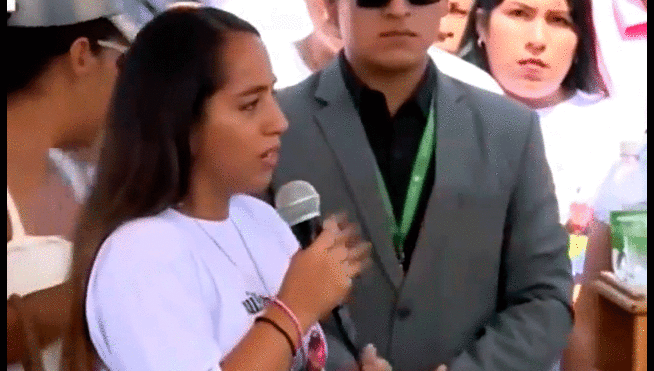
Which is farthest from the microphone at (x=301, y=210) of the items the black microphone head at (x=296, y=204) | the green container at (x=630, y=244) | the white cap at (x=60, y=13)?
the green container at (x=630, y=244)

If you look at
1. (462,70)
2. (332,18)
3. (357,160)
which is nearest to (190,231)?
(357,160)

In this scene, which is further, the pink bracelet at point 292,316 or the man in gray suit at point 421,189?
the man in gray suit at point 421,189

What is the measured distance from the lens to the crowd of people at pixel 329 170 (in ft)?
3.10

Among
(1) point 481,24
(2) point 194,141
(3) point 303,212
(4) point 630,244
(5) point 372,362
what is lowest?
(5) point 372,362

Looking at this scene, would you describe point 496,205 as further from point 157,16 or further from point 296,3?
point 157,16

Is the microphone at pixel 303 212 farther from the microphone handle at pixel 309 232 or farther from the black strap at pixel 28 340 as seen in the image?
the black strap at pixel 28 340

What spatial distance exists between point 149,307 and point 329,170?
1.29 feet

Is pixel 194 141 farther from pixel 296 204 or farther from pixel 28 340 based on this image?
pixel 28 340

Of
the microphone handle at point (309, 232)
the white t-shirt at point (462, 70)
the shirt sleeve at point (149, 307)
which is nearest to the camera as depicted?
the shirt sleeve at point (149, 307)

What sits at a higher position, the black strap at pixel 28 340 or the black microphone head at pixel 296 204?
the black microphone head at pixel 296 204

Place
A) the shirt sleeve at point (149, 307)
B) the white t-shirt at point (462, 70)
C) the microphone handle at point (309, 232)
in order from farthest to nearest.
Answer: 1. the white t-shirt at point (462, 70)
2. the microphone handle at point (309, 232)
3. the shirt sleeve at point (149, 307)

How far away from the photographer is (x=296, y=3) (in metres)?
1.15

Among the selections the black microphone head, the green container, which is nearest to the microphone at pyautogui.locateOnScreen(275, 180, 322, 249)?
the black microphone head

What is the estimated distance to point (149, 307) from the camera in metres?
0.89
